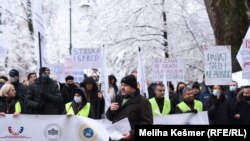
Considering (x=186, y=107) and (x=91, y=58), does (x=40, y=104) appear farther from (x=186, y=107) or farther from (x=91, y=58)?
(x=91, y=58)

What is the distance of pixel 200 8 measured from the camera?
90.9 feet

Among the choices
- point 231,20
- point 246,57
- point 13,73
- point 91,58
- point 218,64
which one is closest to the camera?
→ point 13,73

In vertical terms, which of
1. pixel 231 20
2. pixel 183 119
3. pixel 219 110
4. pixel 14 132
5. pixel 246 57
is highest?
pixel 231 20

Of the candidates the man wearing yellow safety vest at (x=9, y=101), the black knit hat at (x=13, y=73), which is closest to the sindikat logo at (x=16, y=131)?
the man wearing yellow safety vest at (x=9, y=101)

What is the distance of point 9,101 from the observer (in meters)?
9.36

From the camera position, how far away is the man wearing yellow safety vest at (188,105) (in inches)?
387

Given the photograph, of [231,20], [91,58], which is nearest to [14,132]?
[91,58]

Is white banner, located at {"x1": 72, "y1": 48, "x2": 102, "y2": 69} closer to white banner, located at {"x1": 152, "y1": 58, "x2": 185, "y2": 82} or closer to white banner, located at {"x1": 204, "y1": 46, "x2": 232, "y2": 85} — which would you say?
white banner, located at {"x1": 152, "y1": 58, "x2": 185, "y2": 82}

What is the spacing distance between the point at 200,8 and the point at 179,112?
18.3 meters

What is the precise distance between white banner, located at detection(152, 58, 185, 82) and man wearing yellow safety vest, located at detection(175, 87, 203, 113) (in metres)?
3.12

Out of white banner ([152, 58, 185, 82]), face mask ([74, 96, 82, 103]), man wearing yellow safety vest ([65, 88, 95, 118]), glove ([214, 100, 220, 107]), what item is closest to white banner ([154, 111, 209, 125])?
glove ([214, 100, 220, 107])

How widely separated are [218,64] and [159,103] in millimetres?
2407

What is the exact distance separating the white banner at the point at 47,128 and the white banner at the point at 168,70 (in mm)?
4666

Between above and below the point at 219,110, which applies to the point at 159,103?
above
